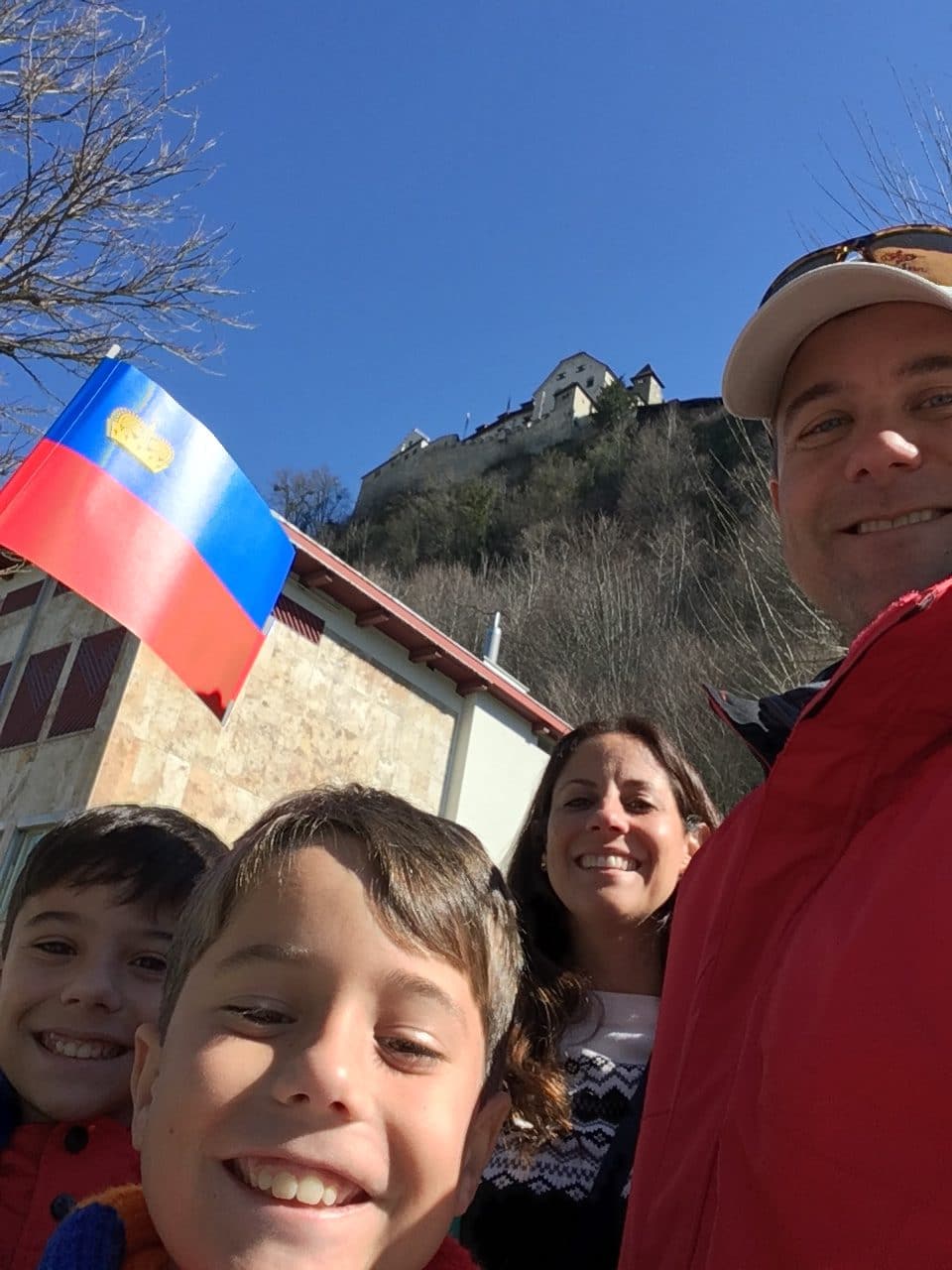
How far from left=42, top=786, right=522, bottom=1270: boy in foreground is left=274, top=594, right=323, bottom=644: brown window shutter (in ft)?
33.7

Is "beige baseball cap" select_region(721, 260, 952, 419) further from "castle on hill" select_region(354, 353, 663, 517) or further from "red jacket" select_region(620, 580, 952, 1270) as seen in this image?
"castle on hill" select_region(354, 353, 663, 517)

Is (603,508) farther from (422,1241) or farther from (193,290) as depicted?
(422,1241)

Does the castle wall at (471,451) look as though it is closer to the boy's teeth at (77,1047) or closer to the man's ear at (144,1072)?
the boy's teeth at (77,1047)

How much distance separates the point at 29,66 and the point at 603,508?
1382 inches

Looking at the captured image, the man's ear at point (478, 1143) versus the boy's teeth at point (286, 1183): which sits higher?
the man's ear at point (478, 1143)

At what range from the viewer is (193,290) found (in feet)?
23.7

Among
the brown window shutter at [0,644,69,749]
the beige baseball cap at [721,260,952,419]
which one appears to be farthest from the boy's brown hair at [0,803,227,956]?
the brown window shutter at [0,644,69,749]

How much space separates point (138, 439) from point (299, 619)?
7840 mm

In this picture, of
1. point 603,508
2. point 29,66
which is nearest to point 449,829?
point 29,66

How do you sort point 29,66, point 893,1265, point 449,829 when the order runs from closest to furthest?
1. point 893,1265
2. point 449,829
3. point 29,66

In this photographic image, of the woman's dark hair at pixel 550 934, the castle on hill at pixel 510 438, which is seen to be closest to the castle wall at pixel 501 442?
the castle on hill at pixel 510 438

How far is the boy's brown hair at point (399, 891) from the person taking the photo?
1.28 meters

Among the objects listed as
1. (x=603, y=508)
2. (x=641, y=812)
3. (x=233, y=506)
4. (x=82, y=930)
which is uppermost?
(x=603, y=508)

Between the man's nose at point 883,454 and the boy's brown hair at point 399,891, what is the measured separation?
2.70 ft
